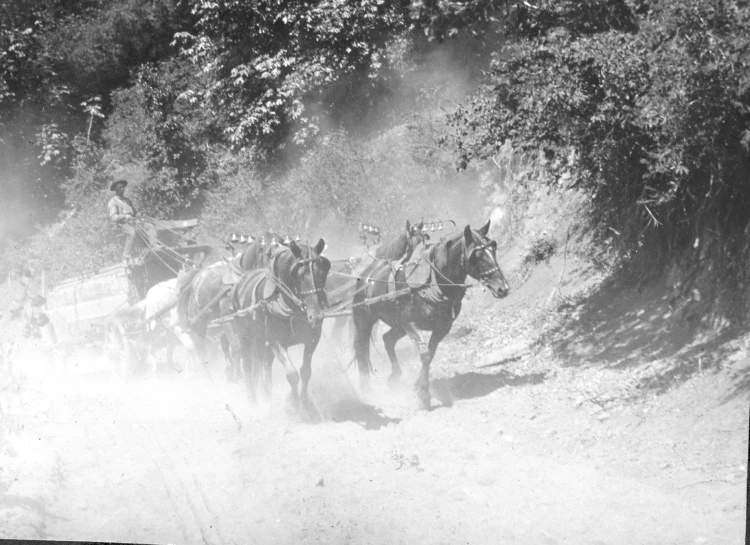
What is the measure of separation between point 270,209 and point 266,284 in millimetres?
5062

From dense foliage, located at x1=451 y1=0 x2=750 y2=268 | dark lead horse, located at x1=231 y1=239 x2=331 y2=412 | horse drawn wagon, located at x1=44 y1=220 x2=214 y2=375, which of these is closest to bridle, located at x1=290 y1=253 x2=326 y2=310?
dark lead horse, located at x1=231 y1=239 x2=331 y2=412

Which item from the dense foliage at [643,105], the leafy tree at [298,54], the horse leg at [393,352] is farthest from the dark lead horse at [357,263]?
the leafy tree at [298,54]

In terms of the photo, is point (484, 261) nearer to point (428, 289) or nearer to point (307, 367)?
point (428, 289)

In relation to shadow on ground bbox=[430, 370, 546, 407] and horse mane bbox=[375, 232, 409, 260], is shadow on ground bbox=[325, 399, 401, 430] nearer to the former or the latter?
shadow on ground bbox=[430, 370, 546, 407]

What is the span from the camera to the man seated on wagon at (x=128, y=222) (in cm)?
1301

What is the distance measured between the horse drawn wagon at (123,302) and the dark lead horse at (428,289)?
441cm

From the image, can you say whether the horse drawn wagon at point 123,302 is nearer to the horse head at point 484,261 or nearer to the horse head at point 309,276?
the horse head at point 309,276

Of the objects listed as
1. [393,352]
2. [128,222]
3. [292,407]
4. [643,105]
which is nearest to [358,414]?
[292,407]

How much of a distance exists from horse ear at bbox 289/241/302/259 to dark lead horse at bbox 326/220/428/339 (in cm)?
88

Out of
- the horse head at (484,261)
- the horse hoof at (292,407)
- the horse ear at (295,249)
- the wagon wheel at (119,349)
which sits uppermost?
the horse ear at (295,249)

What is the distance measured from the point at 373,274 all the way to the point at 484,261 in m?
2.25

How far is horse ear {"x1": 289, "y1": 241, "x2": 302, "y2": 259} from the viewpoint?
9633mm

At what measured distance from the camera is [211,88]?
14.2 m

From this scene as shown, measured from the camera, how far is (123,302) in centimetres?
1488
